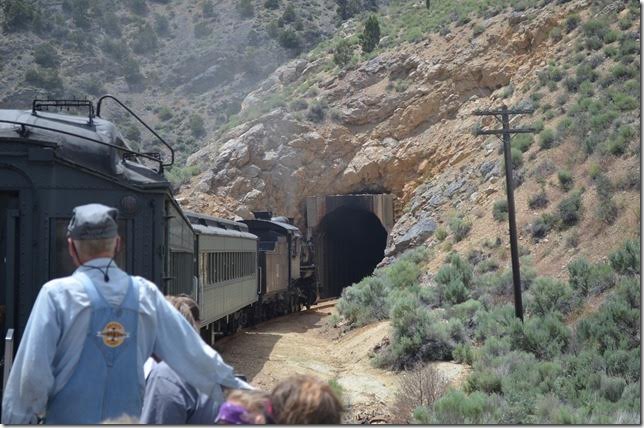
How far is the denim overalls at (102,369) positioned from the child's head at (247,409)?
643 millimetres

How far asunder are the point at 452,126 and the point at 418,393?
2788 centimetres

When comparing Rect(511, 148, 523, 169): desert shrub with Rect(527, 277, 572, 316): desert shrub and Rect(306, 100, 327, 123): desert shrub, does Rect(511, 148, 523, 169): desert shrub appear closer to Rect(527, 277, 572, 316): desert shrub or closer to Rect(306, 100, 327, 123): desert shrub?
Rect(527, 277, 572, 316): desert shrub

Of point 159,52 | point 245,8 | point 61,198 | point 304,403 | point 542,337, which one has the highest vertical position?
point 245,8

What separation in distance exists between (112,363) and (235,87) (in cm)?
7139

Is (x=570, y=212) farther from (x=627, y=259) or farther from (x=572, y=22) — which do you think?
(x=572, y=22)

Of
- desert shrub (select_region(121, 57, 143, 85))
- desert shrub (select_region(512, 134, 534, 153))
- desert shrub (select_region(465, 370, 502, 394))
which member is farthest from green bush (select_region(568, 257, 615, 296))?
desert shrub (select_region(121, 57, 143, 85))

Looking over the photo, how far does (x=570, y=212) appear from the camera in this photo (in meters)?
25.2

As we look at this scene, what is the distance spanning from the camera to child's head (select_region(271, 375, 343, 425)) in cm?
335

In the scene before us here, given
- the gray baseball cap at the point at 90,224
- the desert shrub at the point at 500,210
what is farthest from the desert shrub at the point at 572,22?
the gray baseball cap at the point at 90,224

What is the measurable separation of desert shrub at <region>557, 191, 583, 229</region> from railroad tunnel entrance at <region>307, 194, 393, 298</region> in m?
15.5

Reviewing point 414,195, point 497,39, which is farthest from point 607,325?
point 497,39

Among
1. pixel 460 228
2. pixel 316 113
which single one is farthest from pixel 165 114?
pixel 460 228

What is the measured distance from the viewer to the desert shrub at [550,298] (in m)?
19.1

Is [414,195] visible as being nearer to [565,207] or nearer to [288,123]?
[288,123]
